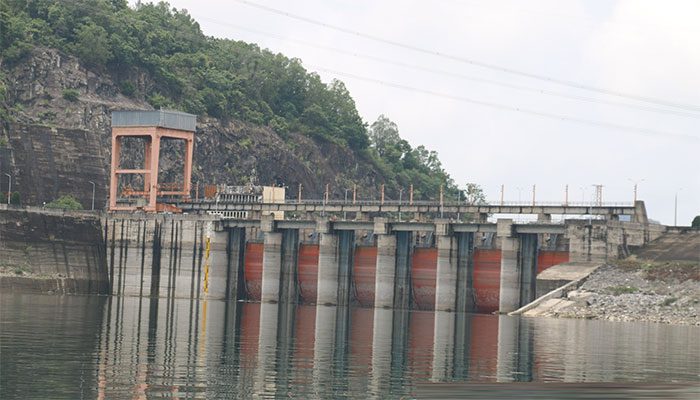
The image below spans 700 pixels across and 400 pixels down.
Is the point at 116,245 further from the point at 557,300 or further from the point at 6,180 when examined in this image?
the point at 557,300

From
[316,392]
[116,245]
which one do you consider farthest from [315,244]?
[316,392]

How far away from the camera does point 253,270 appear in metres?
179

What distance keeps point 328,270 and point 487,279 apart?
19.2 m

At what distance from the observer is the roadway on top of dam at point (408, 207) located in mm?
165750

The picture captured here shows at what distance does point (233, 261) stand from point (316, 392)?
118461mm

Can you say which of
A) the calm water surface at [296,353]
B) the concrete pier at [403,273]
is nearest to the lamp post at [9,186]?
the concrete pier at [403,273]

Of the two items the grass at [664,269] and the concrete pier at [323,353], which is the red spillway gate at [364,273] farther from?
the concrete pier at [323,353]

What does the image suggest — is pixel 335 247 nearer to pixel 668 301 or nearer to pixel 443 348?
pixel 668 301

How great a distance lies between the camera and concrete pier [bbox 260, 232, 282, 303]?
565 ft

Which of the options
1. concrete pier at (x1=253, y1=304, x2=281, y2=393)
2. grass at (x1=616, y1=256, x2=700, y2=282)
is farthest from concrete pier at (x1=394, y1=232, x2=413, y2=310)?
concrete pier at (x1=253, y1=304, x2=281, y2=393)

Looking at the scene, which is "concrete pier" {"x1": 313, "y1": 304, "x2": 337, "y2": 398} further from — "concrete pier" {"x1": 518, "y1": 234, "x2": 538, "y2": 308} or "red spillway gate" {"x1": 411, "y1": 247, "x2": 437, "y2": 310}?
"red spillway gate" {"x1": 411, "y1": 247, "x2": 437, "y2": 310}

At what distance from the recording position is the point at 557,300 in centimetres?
14625

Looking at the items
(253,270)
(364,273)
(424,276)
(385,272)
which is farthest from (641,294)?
(253,270)

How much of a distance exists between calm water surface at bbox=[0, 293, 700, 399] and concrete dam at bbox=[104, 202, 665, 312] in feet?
81.8
